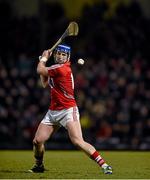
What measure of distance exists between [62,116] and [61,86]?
0.47 meters

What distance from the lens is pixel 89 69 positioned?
80.4 feet

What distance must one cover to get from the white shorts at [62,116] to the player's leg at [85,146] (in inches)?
3.9

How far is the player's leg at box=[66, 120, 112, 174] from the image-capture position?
12555 mm

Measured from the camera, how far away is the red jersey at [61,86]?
42.2ft

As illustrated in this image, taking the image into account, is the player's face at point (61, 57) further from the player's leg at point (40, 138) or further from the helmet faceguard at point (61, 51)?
the player's leg at point (40, 138)

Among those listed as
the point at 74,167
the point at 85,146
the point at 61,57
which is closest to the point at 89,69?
the point at 74,167

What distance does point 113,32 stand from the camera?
2614 cm

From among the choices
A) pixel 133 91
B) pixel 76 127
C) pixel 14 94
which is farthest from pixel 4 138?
pixel 76 127

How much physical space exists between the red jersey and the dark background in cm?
905

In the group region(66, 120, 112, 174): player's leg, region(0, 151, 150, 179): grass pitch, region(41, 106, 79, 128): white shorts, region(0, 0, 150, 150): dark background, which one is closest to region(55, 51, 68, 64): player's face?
region(41, 106, 79, 128): white shorts

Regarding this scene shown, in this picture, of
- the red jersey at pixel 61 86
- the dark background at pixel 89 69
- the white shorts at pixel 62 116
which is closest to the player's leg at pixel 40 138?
the white shorts at pixel 62 116

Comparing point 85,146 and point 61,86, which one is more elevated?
point 61,86

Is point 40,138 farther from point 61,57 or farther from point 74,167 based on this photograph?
point 74,167

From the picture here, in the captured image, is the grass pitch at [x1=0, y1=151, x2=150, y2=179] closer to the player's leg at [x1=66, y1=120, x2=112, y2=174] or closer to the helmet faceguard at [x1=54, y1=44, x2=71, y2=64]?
the player's leg at [x1=66, y1=120, x2=112, y2=174]
